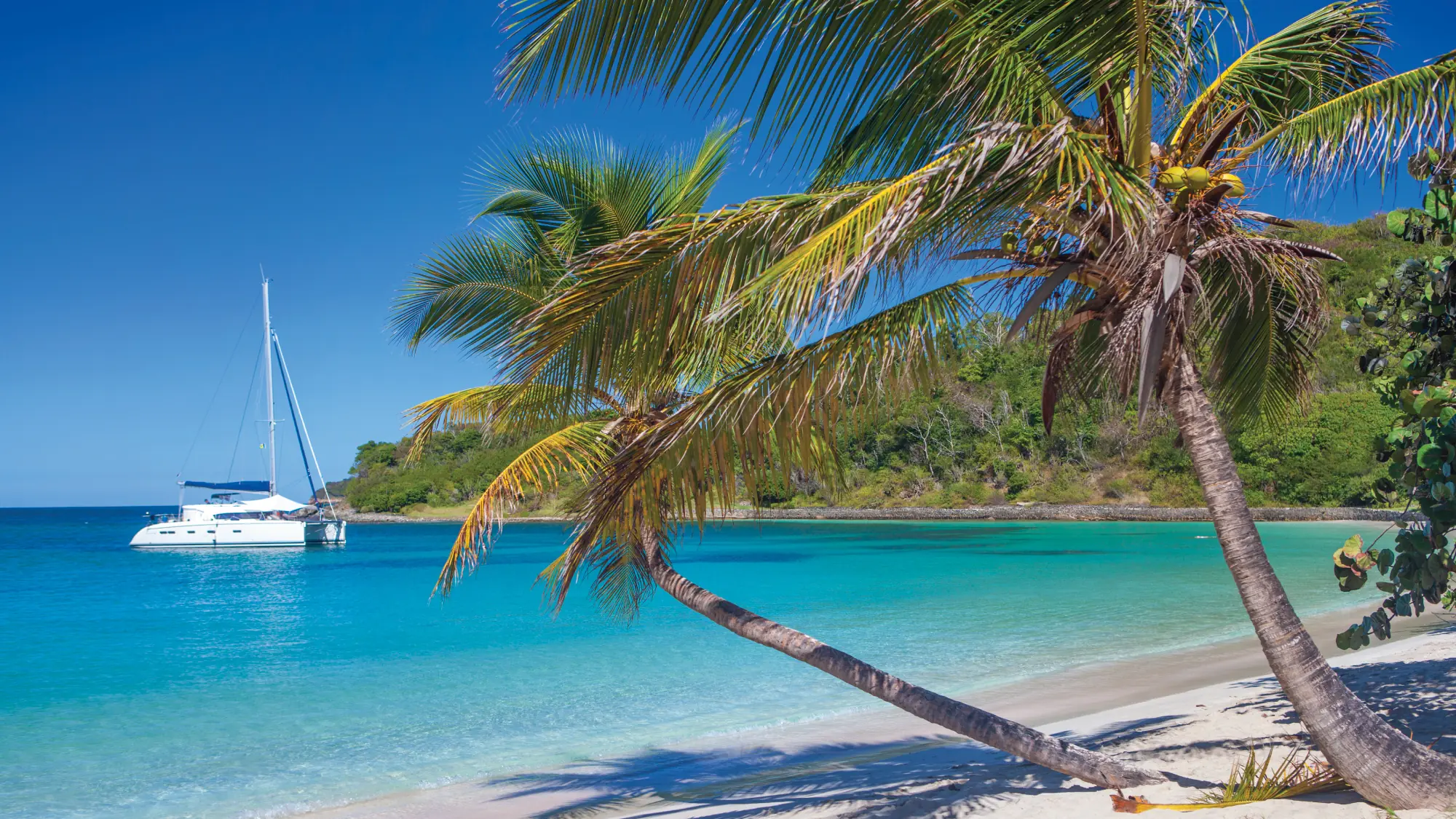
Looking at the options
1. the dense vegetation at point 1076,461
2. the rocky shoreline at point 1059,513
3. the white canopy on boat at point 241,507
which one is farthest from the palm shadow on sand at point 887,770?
the white canopy on boat at point 241,507

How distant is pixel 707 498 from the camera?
3752mm

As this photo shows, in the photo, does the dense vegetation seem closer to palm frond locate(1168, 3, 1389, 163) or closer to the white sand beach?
the white sand beach

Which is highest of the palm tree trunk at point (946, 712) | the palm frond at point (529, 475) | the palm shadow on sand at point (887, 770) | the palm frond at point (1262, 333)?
the palm frond at point (1262, 333)

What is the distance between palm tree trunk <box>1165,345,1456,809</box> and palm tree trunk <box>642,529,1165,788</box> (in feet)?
3.05

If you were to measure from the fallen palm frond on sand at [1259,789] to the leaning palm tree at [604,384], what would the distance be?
0.52 ft

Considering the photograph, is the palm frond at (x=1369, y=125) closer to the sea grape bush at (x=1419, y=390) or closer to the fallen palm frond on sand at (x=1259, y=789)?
the sea grape bush at (x=1419, y=390)

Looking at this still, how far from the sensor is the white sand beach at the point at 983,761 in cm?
441

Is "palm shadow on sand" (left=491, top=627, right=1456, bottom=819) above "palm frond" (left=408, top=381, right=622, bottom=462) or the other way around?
the other way around

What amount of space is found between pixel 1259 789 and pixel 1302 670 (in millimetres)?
712

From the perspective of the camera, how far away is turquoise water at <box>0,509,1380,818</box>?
25.7ft

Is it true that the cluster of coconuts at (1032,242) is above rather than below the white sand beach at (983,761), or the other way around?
above

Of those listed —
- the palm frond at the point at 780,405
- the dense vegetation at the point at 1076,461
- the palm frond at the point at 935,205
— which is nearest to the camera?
the palm frond at the point at 935,205

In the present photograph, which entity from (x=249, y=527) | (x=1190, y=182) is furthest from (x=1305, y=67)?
(x=249, y=527)

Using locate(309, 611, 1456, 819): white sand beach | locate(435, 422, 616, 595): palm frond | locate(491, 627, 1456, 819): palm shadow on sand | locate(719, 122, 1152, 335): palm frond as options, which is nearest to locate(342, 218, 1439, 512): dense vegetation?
locate(309, 611, 1456, 819): white sand beach
